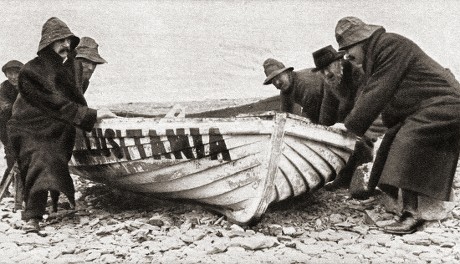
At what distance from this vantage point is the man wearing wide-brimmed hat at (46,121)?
4.76 metres

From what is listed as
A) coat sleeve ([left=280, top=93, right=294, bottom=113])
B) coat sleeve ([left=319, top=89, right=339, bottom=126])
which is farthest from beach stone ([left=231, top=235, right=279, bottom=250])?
coat sleeve ([left=280, top=93, right=294, bottom=113])

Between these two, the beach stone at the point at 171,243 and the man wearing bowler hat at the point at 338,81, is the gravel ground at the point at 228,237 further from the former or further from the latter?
the man wearing bowler hat at the point at 338,81

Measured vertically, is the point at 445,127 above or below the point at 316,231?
above

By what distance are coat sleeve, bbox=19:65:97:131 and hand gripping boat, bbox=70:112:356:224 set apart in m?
0.30

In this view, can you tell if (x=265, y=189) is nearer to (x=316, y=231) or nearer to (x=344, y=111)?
(x=316, y=231)

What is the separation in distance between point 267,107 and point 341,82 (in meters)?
2.70

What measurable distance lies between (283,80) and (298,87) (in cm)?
19

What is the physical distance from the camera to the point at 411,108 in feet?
13.8

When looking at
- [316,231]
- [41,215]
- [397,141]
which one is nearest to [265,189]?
[316,231]

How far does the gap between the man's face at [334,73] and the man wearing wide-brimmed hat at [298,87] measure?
0.61 meters

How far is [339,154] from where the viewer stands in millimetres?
4762

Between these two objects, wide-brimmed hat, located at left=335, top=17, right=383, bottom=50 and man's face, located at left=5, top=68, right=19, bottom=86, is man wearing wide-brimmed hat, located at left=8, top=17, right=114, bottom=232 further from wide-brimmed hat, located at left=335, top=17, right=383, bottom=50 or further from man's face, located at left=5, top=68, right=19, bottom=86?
wide-brimmed hat, located at left=335, top=17, right=383, bottom=50

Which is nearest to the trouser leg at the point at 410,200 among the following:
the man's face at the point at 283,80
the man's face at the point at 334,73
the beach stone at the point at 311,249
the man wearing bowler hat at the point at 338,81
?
the man wearing bowler hat at the point at 338,81

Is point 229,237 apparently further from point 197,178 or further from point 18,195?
point 18,195
